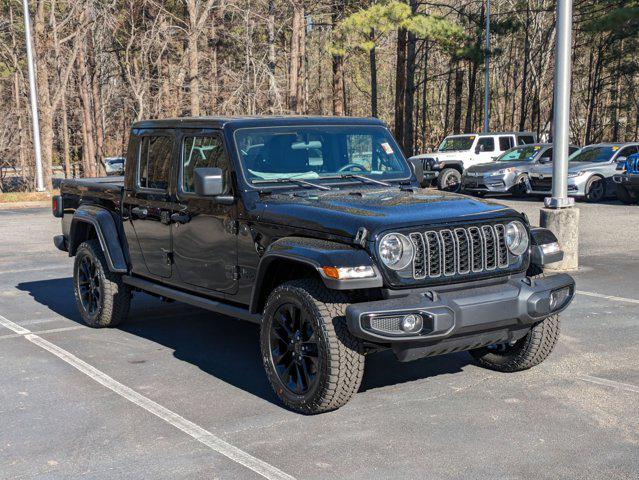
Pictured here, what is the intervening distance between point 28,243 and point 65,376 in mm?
9615

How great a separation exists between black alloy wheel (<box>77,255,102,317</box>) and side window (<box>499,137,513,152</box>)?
71.5 ft

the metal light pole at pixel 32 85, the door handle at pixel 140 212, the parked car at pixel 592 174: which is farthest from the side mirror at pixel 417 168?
the metal light pole at pixel 32 85

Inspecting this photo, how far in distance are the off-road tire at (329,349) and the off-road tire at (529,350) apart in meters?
1.53

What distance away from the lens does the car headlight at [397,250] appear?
512cm

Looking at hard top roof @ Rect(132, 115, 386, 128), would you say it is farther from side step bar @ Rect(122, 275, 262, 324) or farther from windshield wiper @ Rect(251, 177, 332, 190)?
side step bar @ Rect(122, 275, 262, 324)

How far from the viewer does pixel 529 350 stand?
6121 millimetres

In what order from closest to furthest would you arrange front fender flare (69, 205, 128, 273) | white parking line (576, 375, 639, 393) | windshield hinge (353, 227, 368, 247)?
windshield hinge (353, 227, 368, 247)
white parking line (576, 375, 639, 393)
front fender flare (69, 205, 128, 273)

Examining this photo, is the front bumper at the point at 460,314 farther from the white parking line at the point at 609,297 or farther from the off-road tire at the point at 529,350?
the white parking line at the point at 609,297

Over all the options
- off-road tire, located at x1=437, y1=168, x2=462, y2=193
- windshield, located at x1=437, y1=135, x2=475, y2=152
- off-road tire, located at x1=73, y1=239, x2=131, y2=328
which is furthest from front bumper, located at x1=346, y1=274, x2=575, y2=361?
windshield, located at x1=437, y1=135, x2=475, y2=152

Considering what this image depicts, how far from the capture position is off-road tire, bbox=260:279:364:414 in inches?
202

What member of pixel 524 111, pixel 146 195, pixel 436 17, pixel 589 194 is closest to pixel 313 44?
pixel 524 111

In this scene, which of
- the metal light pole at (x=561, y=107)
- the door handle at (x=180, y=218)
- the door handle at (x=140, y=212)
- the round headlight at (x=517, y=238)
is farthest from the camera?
the metal light pole at (x=561, y=107)

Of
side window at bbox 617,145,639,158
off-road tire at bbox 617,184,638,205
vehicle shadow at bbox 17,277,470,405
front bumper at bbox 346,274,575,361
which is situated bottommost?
vehicle shadow at bbox 17,277,470,405

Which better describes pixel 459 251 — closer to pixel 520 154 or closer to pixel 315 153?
pixel 315 153
